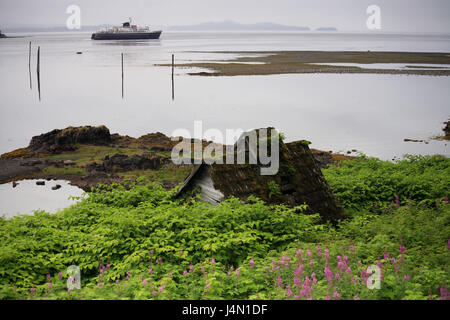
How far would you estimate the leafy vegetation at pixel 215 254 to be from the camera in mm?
5797

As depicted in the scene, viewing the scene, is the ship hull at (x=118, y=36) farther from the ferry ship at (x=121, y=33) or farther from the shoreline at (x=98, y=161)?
the shoreline at (x=98, y=161)

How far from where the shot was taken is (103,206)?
10.5 meters

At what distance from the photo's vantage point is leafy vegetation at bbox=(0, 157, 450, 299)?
19.0ft

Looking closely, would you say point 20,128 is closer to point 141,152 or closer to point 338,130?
point 141,152

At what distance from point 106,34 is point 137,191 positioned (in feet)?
570

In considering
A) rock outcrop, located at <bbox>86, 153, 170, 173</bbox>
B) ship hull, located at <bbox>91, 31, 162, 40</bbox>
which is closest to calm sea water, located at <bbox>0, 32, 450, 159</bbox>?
rock outcrop, located at <bbox>86, 153, 170, 173</bbox>

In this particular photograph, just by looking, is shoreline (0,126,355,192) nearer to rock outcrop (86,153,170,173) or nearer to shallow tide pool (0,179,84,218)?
rock outcrop (86,153,170,173)

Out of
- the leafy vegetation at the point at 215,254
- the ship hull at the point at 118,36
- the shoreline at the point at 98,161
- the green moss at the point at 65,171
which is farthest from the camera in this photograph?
the ship hull at the point at 118,36

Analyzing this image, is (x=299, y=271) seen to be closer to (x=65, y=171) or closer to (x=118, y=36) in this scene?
(x=65, y=171)

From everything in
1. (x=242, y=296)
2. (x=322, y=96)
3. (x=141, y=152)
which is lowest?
(x=242, y=296)

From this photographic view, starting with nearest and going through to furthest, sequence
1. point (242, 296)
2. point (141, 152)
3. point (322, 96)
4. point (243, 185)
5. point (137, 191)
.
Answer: point (242, 296)
point (243, 185)
point (137, 191)
point (141, 152)
point (322, 96)

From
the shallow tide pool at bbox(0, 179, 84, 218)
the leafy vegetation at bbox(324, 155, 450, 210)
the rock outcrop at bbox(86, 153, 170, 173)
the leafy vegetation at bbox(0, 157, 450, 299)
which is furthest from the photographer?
the rock outcrop at bbox(86, 153, 170, 173)

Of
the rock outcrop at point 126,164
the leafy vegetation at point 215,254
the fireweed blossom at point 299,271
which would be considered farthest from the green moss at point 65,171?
the fireweed blossom at point 299,271

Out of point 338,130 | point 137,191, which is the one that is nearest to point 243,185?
point 137,191
